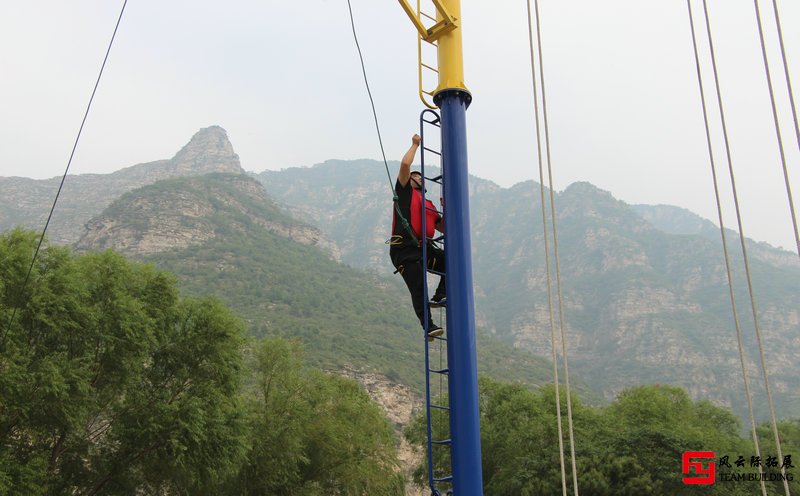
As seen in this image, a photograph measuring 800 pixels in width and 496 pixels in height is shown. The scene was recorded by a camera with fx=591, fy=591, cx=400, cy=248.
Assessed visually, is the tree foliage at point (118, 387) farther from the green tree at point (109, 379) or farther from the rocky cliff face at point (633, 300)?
the rocky cliff face at point (633, 300)

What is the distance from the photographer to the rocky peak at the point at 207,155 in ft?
561

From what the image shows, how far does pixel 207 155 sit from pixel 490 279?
91.7 metres

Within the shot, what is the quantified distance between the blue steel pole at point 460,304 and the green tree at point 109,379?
12450mm

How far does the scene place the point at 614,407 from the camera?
31203mm

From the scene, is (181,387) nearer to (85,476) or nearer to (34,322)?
(85,476)

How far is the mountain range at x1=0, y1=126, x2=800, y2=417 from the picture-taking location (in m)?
71.9

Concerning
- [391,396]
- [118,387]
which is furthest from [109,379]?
[391,396]

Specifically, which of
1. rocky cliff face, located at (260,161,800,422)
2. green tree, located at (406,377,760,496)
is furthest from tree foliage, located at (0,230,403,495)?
rocky cliff face, located at (260,161,800,422)

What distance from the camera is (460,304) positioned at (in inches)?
166

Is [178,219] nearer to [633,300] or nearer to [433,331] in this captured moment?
[433,331]

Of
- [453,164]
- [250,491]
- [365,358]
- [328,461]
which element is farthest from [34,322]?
[365,358]

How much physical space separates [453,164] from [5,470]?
43.1 feet

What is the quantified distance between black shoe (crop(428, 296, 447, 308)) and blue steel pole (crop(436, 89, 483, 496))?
22 centimetres

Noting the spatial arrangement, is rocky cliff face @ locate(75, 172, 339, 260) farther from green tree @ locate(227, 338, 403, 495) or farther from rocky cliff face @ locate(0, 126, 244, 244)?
green tree @ locate(227, 338, 403, 495)
